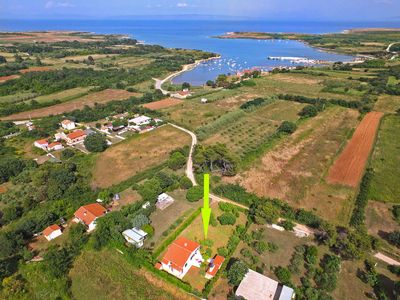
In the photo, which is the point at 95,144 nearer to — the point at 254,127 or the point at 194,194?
the point at 194,194

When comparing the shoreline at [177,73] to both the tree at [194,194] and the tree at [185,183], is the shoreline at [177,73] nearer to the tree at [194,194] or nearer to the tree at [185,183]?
the tree at [185,183]

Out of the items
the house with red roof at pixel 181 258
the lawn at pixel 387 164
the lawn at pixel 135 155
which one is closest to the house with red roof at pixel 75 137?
the lawn at pixel 135 155

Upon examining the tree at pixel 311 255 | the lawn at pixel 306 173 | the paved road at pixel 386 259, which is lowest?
the lawn at pixel 306 173

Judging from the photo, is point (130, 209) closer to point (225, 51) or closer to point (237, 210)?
point (237, 210)

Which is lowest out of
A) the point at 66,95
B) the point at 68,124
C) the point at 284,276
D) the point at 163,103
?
the point at 66,95

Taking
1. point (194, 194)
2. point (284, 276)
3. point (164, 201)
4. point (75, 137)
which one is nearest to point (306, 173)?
point (194, 194)

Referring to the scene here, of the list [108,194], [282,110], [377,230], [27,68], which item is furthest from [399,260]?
[27,68]
